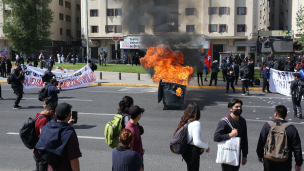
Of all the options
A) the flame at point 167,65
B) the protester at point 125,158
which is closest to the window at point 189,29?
the flame at point 167,65

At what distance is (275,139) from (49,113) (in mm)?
3233

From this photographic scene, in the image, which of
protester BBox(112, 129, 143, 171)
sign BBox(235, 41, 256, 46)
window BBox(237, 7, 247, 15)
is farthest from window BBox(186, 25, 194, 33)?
window BBox(237, 7, 247, 15)

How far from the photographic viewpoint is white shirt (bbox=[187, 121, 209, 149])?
152 inches

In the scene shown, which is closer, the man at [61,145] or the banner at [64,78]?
the man at [61,145]

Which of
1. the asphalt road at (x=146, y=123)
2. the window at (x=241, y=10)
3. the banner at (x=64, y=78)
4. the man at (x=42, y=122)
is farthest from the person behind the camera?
the window at (x=241, y=10)

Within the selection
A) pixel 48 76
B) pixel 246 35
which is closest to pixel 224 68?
pixel 48 76

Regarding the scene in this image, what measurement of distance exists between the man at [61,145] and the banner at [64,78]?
1384cm

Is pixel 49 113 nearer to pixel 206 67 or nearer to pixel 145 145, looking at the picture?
pixel 145 145

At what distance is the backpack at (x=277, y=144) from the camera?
3.88 metres

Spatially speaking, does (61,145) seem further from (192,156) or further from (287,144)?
(287,144)

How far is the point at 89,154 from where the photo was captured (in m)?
6.22

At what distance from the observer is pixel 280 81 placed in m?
15.8

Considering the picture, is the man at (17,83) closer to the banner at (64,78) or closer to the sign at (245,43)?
the banner at (64,78)

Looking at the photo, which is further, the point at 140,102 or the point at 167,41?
the point at 167,41
